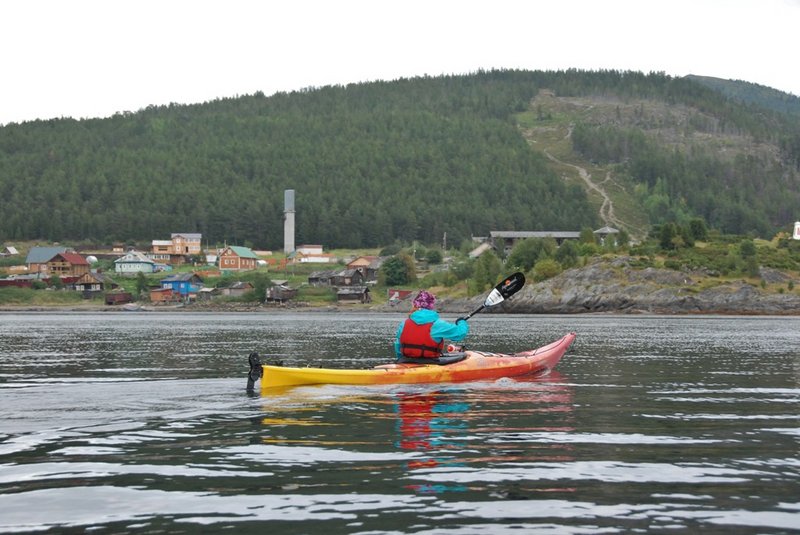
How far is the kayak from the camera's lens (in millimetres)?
23625

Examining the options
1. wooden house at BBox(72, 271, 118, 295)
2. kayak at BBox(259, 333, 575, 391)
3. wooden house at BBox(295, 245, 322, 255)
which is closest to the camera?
kayak at BBox(259, 333, 575, 391)

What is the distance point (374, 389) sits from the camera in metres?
23.9

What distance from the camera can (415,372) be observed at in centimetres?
2475

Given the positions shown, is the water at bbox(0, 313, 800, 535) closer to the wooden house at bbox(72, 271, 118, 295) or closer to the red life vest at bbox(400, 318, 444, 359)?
the red life vest at bbox(400, 318, 444, 359)

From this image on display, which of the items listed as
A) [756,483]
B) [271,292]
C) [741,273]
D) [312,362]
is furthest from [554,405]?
[271,292]

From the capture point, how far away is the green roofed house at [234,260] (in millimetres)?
172750

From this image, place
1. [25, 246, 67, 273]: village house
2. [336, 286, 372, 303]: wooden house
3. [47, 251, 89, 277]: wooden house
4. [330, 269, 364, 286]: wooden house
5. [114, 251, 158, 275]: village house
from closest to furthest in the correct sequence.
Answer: [336, 286, 372, 303]: wooden house → [330, 269, 364, 286]: wooden house → [47, 251, 89, 277]: wooden house → [25, 246, 67, 273]: village house → [114, 251, 158, 275]: village house

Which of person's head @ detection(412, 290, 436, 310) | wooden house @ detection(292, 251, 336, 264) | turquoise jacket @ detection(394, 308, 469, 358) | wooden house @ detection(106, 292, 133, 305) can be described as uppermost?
wooden house @ detection(292, 251, 336, 264)

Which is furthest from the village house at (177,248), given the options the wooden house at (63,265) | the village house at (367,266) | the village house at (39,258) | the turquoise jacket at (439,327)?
the turquoise jacket at (439,327)

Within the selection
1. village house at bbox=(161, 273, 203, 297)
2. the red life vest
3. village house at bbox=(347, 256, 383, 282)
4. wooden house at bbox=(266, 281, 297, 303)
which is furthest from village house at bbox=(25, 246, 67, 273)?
the red life vest

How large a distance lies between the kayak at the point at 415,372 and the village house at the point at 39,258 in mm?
147208

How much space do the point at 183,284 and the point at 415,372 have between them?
132967mm

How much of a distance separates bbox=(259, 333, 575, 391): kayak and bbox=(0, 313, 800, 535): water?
0.44 meters

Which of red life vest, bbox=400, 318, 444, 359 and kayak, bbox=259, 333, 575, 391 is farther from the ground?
red life vest, bbox=400, 318, 444, 359
